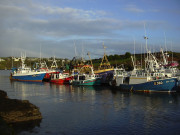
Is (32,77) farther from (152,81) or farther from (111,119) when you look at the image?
(111,119)

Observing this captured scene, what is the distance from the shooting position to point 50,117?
3192 cm

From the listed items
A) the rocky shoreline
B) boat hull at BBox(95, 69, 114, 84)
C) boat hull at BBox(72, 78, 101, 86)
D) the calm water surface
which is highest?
boat hull at BBox(95, 69, 114, 84)

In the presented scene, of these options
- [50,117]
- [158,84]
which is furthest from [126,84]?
[50,117]

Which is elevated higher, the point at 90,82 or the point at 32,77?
the point at 32,77

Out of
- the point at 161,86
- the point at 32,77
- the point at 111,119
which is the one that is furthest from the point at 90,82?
the point at 111,119

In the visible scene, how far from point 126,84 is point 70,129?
1428 inches

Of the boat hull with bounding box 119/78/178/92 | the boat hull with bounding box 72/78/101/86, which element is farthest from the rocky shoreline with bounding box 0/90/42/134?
the boat hull with bounding box 72/78/101/86

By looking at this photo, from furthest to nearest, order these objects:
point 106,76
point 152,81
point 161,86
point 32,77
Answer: point 32,77, point 106,76, point 152,81, point 161,86

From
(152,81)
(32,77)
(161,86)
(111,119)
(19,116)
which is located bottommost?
(111,119)

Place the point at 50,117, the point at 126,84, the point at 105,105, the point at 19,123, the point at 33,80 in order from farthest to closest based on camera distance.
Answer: the point at 33,80
the point at 126,84
the point at 105,105
the point at 50,117
the point at 19,123

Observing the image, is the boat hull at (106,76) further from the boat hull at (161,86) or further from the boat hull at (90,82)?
the boat hull at (161,86)

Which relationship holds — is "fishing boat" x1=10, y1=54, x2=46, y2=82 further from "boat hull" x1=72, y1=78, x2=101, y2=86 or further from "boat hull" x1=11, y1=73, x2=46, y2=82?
"boat hull" x1=72, y1=78, x2=101, y2=86

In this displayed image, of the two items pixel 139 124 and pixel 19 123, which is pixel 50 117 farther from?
pixel 139 124

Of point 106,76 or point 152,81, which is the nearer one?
point 152,81
